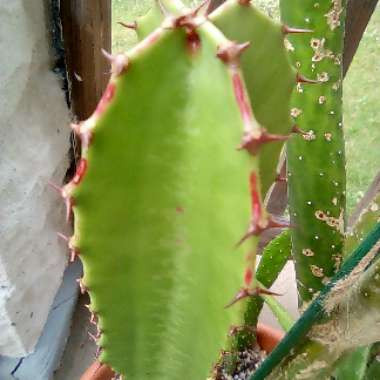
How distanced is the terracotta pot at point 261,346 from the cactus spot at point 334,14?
0.46 m

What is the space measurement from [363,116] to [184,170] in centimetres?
98

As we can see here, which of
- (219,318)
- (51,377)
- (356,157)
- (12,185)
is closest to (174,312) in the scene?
(219,318)

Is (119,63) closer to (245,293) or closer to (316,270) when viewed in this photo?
(245,293)

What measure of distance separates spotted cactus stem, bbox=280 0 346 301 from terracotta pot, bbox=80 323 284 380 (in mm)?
176

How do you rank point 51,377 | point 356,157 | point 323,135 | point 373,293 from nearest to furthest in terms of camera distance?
point 373,293
point 323,135
point 51,377
point 356,157

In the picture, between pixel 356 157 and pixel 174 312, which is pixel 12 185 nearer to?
pixel 174 312

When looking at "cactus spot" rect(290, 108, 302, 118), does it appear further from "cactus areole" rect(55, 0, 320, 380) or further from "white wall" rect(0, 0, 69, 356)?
"white wall" rect(0, 0, 69, 356)

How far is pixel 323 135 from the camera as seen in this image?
1.85 ft

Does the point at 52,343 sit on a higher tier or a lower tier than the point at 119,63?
lower

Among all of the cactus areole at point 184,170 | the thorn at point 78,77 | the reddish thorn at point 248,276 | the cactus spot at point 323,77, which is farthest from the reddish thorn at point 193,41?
the thorn at point 78,77

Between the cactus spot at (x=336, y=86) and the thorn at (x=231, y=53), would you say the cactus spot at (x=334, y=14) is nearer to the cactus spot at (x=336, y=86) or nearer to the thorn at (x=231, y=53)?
the cactus spot at (x=336, y=86)

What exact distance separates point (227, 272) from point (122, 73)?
14 cm

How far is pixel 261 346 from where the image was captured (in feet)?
2.74

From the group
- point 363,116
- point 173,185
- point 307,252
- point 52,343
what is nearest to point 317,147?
point 307,252
